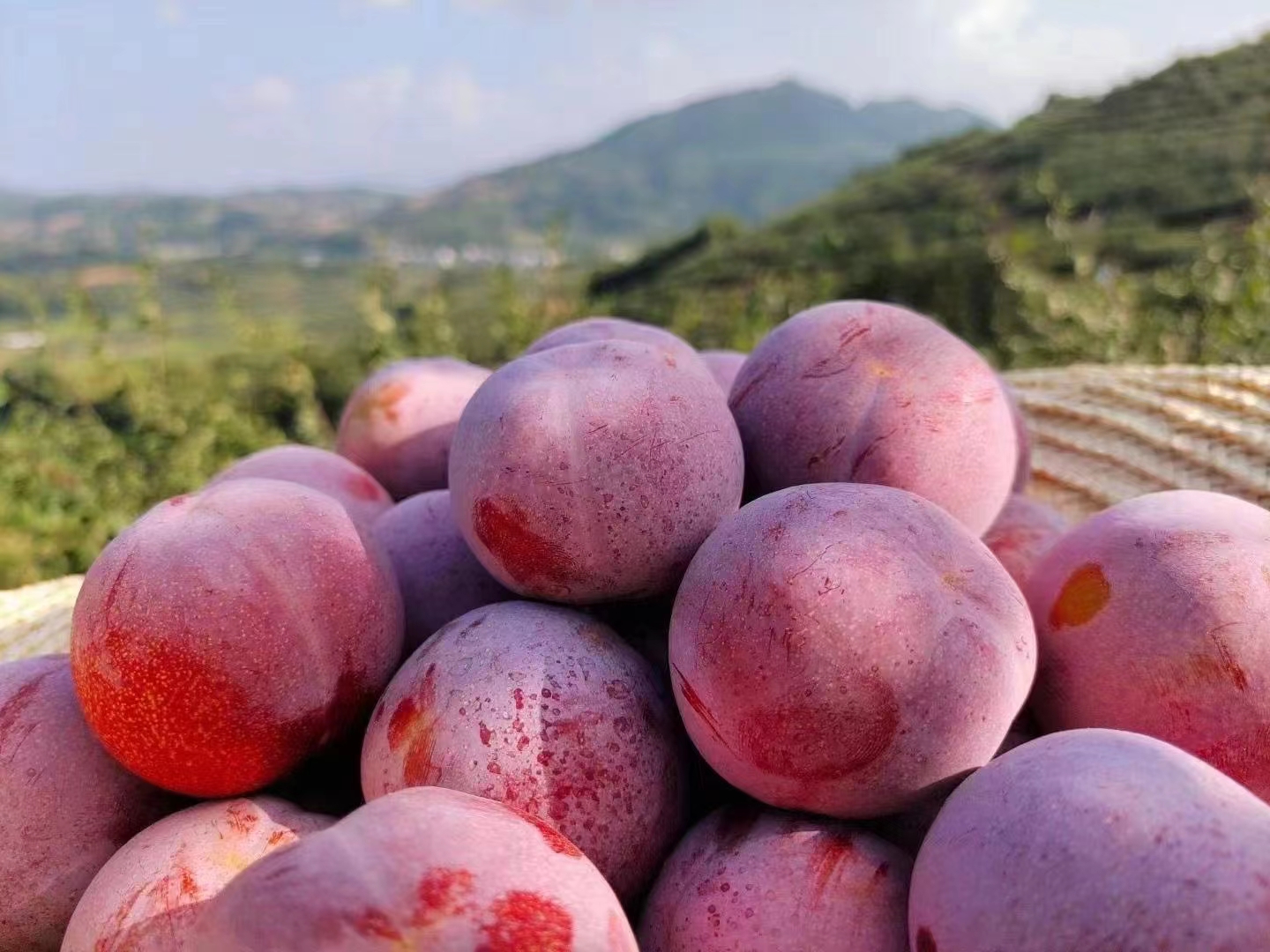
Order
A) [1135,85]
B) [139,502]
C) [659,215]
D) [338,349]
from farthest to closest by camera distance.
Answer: [659,215] → [1135,85] → [338,349] → [139,502]

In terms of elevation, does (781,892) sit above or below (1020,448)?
below

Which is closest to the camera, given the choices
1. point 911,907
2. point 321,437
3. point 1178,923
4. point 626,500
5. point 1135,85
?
point 1178,923

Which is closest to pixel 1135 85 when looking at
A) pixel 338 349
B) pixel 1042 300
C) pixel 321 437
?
pixel 338 349

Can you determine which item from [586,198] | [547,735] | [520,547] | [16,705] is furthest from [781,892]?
[586,198]

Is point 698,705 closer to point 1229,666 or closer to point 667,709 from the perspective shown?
point 667,709

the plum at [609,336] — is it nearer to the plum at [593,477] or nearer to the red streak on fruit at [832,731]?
the plum at [593,477]

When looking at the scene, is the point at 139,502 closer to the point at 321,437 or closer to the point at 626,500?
the point at 321,437

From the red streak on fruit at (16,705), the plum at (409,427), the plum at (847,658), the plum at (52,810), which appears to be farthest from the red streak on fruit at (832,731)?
the plum at (409,427)
